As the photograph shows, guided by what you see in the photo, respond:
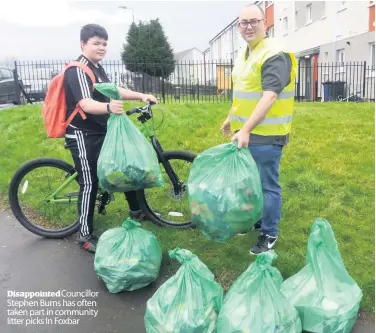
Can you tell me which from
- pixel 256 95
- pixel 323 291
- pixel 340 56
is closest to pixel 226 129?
pixel 256 95

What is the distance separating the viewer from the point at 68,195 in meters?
4.30

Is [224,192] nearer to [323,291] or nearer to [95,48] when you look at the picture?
[323,291]

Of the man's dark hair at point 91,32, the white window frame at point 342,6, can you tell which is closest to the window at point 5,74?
the man's dark hair at point 91,32

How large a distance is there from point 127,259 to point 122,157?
0.74 metres

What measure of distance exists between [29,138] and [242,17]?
551 cm

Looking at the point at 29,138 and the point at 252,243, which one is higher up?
the point at 29,138

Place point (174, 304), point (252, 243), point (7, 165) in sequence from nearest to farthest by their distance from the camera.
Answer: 1. point (174, 304)
2. point (252, 243)
3. point (7, 165)

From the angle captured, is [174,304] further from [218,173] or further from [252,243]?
[252,243]

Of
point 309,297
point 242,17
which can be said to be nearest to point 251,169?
point 309,297

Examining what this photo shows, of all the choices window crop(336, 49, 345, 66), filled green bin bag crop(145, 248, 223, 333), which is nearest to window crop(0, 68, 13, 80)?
window crop(336, 49, 345, 66)

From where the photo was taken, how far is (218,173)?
2.96 metres

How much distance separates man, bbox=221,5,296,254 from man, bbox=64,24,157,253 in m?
0.90

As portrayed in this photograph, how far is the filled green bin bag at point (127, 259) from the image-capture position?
10.6 feet

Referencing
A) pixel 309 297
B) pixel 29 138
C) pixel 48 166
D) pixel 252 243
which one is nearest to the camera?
pixel 309 297
